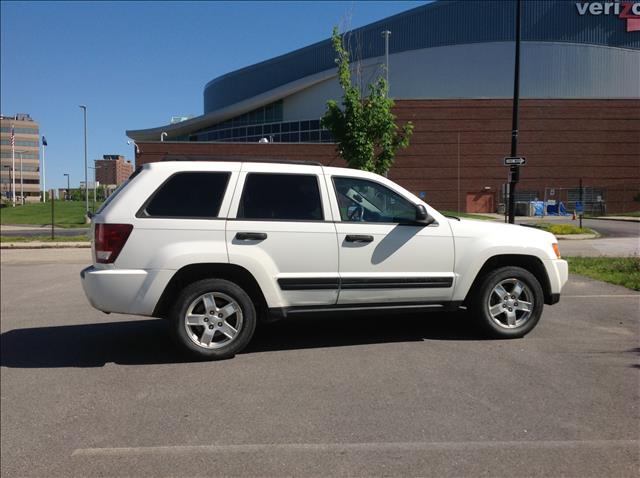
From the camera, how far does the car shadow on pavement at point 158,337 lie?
561 centimetres

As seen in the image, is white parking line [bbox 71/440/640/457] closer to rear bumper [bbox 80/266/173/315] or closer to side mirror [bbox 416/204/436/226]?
rear bumper [bbox 80/266/173/315]

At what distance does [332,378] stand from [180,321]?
154 cm

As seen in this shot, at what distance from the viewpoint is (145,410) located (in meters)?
4.24

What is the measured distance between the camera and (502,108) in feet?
146

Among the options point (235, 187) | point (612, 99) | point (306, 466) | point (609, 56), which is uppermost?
point (609, 56)

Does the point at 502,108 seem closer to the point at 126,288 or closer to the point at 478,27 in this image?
the point at 478,27

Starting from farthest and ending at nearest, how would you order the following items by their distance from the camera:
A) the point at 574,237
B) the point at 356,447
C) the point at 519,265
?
the point at 574,237
the point at 519,265
the point at 356,447

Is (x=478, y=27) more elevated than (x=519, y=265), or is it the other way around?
(x=478, y=27)

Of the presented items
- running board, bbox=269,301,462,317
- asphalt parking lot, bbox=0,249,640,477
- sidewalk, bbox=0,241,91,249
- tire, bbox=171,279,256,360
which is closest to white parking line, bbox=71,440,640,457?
asphalt parking lot, bbox=0,249,640,477

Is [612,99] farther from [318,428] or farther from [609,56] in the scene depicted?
[318,428]

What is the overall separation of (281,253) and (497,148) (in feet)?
139

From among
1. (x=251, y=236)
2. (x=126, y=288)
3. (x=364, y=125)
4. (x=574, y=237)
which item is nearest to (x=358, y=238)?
(x=251, y=236)

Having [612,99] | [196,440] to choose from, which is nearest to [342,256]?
[196,440]

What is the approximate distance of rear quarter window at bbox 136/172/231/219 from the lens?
5254 millimetres
